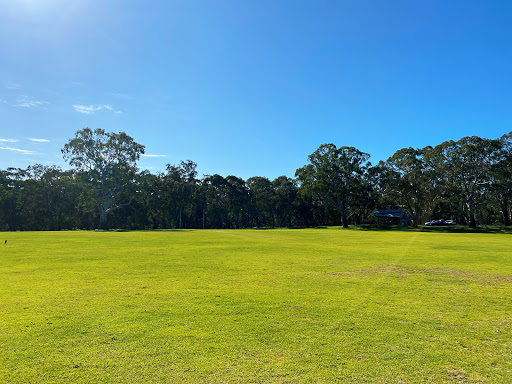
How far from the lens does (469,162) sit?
67.1 metres

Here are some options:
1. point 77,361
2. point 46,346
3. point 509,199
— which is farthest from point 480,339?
point 509,199

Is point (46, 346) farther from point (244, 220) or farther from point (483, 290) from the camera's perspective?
point (244, 220)

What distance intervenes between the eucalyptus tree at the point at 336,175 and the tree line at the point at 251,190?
24 centimetres

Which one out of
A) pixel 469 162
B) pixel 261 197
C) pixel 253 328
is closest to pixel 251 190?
pixel 261 197

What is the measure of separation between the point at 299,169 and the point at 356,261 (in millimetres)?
68098

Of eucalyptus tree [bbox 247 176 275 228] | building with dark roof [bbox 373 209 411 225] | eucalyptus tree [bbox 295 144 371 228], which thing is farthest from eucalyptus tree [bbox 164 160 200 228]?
building with dark roof [bbox 373 209 411 225]

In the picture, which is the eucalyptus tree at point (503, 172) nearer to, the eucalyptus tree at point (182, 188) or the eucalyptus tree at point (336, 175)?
the eucalyptus tree at point (336, 175)

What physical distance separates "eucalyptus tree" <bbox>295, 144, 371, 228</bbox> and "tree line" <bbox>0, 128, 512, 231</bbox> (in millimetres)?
244

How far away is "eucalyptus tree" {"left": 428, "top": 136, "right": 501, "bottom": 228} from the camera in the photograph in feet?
215

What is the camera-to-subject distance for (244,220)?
108 metres

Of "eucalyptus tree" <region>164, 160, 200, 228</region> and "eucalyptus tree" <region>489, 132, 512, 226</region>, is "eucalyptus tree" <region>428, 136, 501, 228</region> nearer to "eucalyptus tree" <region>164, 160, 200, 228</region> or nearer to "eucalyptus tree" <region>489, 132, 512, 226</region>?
"eucalyptus tree" <region>489, 132, 512, 226</region>

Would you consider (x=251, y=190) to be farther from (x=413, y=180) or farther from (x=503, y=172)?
(x=503, y=172)

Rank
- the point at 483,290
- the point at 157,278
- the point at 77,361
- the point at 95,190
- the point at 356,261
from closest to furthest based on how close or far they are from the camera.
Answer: the point at 77,361
the point at 483,290
the point at 157,278
the point at 356,261
the point at 95,190

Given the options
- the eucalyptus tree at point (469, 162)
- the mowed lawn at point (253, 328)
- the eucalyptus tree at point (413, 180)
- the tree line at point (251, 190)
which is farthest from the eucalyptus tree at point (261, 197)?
the mowed lawn at point (253, 328)
